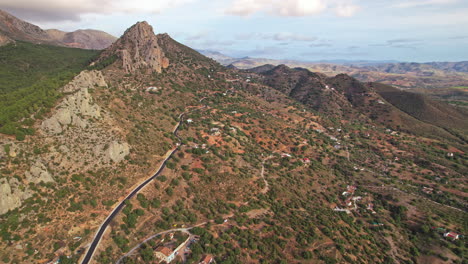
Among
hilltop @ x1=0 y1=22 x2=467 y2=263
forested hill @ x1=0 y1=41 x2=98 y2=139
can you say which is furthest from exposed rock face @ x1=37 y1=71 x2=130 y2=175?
forested hill @ x1=0 y1=41 x2=98 y2=139

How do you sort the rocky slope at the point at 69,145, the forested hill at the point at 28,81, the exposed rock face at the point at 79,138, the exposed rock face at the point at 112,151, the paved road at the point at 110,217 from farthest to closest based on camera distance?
the exposed rock face at the point at 112,151 < the forested hill at the point at 28,81 < the exposed rock face at the point at 79,138 < the rocky slope at the point at 69,145 < the paved road at the point at 110,217

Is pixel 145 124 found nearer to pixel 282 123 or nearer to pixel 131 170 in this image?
pixel 131 170

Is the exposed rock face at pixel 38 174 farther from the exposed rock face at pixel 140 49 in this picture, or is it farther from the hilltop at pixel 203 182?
the exposed rock face at pixel 140 49

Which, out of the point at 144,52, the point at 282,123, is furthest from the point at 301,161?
the point at 144,52

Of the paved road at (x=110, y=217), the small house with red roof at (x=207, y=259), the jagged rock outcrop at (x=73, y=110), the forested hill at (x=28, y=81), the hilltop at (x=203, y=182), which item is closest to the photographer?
the paved road at (x=110, y=217)

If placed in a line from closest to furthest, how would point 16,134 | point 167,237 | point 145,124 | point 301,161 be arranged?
point 167,237 < point 16,134 < point 145,124 < point 301,161

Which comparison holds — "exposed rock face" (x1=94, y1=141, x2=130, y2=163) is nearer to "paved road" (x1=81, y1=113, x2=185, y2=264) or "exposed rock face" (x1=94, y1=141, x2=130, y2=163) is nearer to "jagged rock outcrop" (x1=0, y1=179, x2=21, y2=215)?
"paved road" (x1=81, y1=113, x2=185, y2=264)

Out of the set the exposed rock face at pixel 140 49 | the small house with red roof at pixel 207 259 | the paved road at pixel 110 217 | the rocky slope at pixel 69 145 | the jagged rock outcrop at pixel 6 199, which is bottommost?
the small house with red roof at pixel 207 259

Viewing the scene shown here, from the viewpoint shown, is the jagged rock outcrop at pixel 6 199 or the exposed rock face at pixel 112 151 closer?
the jagged rock outcrop at pixel 6 199

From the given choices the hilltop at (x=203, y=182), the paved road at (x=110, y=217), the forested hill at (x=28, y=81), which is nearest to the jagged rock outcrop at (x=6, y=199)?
the hilltop at (x=203, y=182)
